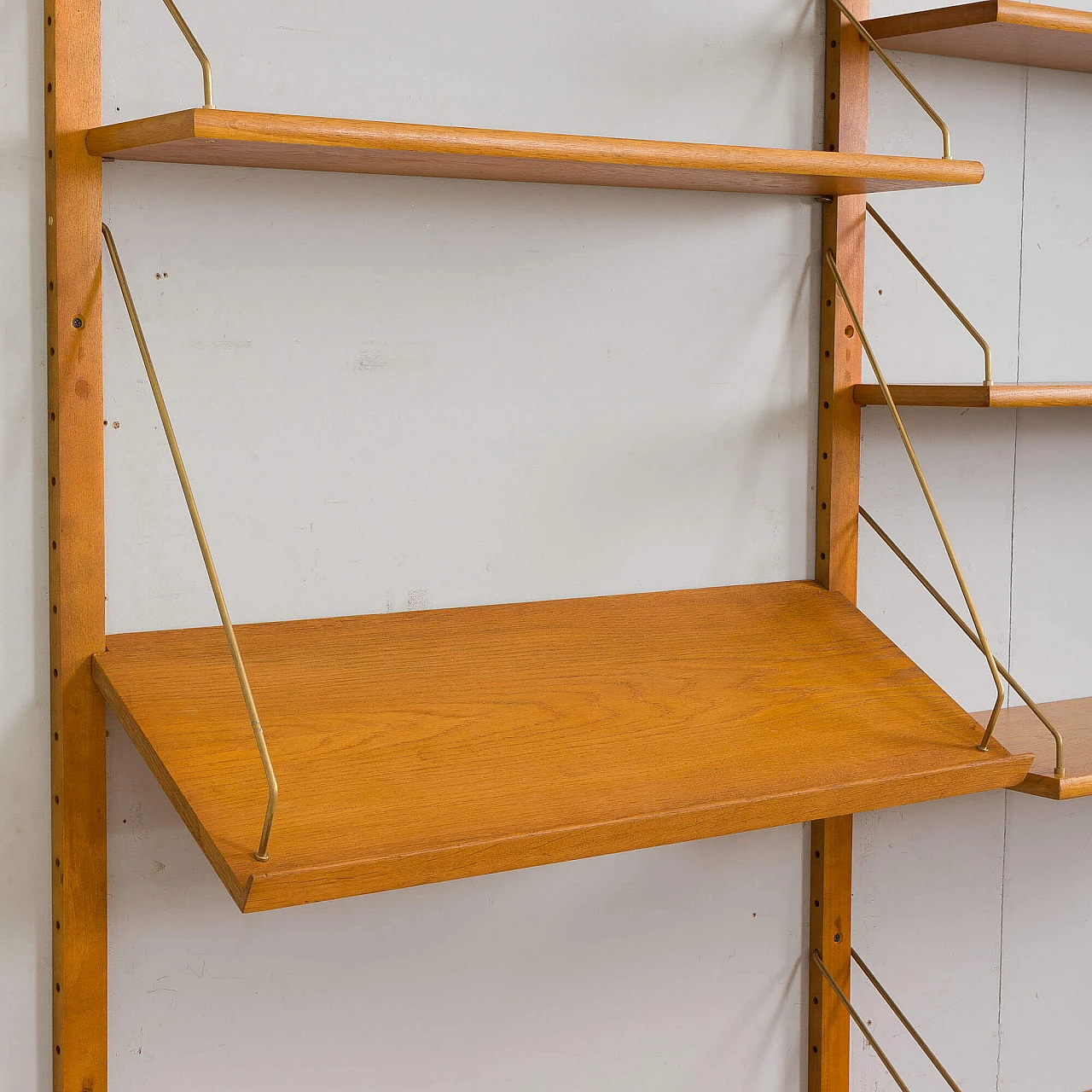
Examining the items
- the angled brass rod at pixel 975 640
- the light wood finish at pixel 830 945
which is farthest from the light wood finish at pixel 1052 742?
the light wood finish at pixel 830 945

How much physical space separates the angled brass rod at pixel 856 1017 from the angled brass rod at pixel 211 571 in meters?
0.84

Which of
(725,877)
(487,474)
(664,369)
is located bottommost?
(725,877)

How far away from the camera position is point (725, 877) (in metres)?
1.54

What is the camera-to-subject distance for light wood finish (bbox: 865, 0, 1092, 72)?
134 cm

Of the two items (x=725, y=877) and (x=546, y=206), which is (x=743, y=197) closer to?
(x=546, y=206)

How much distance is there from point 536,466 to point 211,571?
461 millimetres

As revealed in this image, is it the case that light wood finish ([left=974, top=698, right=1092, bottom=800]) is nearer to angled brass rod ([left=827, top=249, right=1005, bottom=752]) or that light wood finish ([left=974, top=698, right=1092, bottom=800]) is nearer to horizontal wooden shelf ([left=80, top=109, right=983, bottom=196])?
angled brass rod ([left=827, top=249, right=1005, bottom=752])

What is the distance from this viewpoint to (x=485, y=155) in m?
1.06

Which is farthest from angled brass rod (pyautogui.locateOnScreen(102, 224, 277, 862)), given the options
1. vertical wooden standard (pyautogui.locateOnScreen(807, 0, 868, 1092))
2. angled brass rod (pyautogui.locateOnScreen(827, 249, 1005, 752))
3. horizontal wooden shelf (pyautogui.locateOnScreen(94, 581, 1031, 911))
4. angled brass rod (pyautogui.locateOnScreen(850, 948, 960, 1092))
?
angled brass rod (pyautogui.locateOnScreen(850, 948, 960, 1092))

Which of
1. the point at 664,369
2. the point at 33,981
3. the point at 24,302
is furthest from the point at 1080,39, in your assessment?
the point at 33,981

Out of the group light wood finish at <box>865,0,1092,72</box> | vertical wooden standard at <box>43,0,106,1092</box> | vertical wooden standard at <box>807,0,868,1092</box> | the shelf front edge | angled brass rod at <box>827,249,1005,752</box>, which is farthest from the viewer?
vertical wooden standard at <box>807,0,868,1092</box>

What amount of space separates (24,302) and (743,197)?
2.58ft

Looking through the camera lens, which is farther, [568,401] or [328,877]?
[568,401]

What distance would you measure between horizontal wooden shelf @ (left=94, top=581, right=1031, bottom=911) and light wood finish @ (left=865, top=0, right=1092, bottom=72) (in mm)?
665
